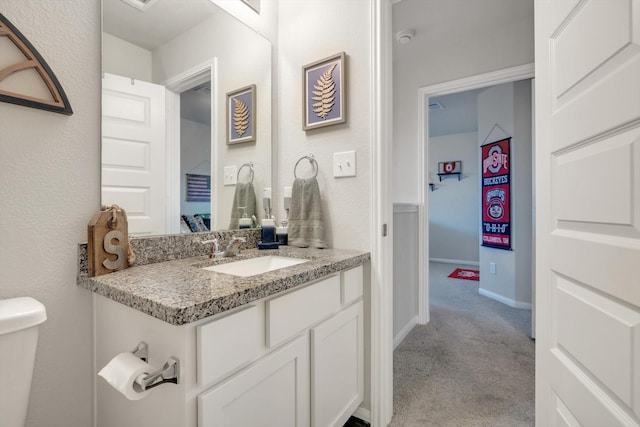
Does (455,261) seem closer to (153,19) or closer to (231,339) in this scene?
(231,339)

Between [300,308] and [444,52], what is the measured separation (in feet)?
9.36

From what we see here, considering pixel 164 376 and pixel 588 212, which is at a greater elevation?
pixel 588 212

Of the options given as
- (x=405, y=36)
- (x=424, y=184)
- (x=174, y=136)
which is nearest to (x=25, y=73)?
(x=174, y=136)

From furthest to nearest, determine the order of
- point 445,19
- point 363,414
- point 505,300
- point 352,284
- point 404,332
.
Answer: point 505,300
point 404,332
point 445,19
point 363,414
point 352,284

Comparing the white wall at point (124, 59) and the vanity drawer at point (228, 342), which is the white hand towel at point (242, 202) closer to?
the white wall at point (124, 59)

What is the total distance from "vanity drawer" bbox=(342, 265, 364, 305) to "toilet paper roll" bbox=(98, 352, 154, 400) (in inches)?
29.6

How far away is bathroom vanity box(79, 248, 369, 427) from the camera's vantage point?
0.69 meters

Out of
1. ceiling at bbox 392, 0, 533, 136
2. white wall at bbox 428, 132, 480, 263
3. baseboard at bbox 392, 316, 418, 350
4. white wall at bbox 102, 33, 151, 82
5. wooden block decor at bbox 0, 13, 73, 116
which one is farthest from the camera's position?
white wall at bbox 428, 132, 480, 263

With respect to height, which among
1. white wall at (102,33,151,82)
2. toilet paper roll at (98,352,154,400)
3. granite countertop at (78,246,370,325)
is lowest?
toilet paper roll at (98,352,154,400)

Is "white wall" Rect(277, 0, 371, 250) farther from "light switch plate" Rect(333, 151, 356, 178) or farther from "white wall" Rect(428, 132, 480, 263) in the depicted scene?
"white wall" Rect(428, 132, 480, 263)

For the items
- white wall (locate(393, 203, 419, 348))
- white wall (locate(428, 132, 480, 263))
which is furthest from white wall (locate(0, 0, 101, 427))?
white wall (locate(428, 132, 480, 263))

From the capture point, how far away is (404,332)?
8.29ft

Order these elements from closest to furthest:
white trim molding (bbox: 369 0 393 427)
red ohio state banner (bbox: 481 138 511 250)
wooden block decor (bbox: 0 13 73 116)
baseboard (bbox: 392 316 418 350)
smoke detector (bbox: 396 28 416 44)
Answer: wooden block decor (bbox: 0 13 73 116) → white trim molding (bbox: 369 0 393 427) → baseboard (bbox: 392 316 418 350) → smoke detector (bbox: 396 28 416 44) → red ohio state banner (bbox: 481 138 511 250)

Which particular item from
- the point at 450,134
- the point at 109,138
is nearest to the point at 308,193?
the point at 109,138
